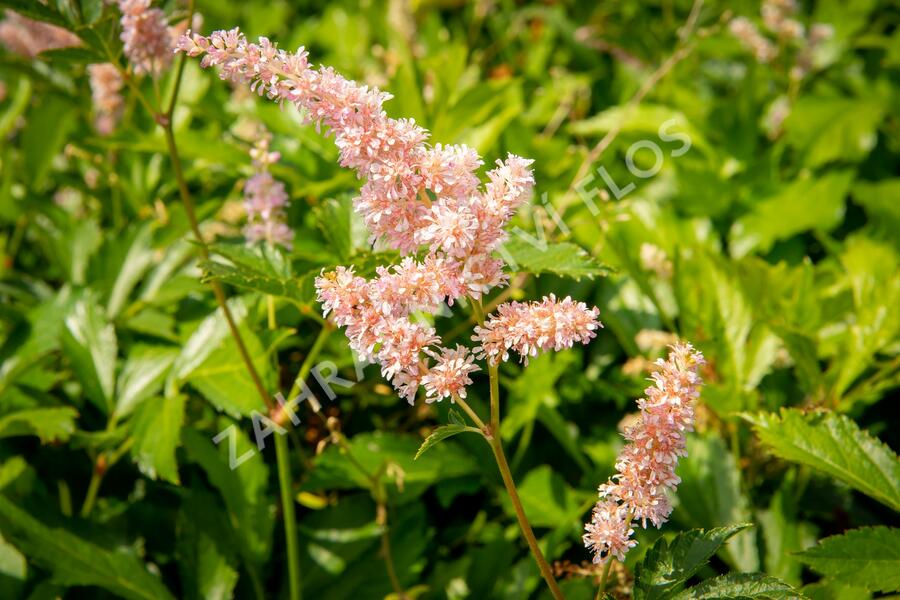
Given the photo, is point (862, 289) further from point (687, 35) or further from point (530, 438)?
point (687, 35)

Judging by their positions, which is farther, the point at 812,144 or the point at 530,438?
the point at 812,144

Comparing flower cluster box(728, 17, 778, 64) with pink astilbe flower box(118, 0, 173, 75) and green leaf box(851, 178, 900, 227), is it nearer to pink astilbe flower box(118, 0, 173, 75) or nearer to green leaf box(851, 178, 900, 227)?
green leaf box(851, 178, 900, 227)

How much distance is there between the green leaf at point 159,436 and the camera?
140 cm

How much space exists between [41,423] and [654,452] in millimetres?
1049

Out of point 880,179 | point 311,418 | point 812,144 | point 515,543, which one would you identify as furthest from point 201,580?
point 880,179

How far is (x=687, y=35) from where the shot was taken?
2.22 metres

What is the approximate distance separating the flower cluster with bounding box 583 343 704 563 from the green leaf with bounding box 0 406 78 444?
0.93 metres

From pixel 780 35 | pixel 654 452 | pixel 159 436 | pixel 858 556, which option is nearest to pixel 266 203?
pixel 159 436

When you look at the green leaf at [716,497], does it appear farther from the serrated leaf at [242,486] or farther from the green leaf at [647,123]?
the green leaf at [647,123]

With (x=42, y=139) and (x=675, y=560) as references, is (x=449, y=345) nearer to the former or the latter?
(x=675, y=560)

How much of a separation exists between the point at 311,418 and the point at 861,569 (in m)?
0.99

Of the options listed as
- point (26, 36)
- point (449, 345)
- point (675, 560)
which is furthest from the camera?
point (26, 36)

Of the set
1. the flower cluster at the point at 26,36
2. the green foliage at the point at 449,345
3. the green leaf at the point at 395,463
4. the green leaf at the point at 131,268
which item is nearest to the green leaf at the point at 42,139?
the green foliage at the point at 449,345

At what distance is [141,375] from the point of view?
5.40 feet
